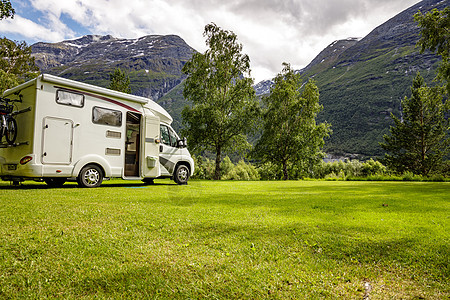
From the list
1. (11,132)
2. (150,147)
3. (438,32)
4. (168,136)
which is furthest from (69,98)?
(438,32)

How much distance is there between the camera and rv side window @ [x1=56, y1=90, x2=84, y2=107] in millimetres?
8688

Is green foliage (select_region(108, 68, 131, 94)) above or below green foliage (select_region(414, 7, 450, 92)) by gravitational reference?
above

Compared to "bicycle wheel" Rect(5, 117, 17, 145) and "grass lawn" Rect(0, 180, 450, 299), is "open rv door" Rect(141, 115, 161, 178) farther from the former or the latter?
"grass lawn" Rect(0, 180, 450, 299)

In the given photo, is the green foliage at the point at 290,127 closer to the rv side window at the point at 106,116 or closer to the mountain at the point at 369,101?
the rv side window at the point at 106,116

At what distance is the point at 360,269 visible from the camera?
2576 mm

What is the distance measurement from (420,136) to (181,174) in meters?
41.1

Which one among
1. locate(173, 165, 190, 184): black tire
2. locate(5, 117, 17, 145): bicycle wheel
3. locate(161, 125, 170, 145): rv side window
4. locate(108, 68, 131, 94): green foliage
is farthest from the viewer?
locate(108, 68, 131, 94): green foliage

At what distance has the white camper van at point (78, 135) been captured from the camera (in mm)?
8234

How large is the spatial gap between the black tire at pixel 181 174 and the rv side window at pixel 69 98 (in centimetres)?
513

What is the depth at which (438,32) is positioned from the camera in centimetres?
1448

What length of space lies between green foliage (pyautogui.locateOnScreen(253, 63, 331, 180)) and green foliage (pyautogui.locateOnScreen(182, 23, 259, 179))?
15.1ft

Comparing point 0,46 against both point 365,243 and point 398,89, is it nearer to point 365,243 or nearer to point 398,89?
point 365,243

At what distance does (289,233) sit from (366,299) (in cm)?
164

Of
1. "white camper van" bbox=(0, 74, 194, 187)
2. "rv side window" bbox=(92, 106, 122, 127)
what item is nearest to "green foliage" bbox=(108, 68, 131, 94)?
"white camper van" bbox=(0, 74, 194, 187)
